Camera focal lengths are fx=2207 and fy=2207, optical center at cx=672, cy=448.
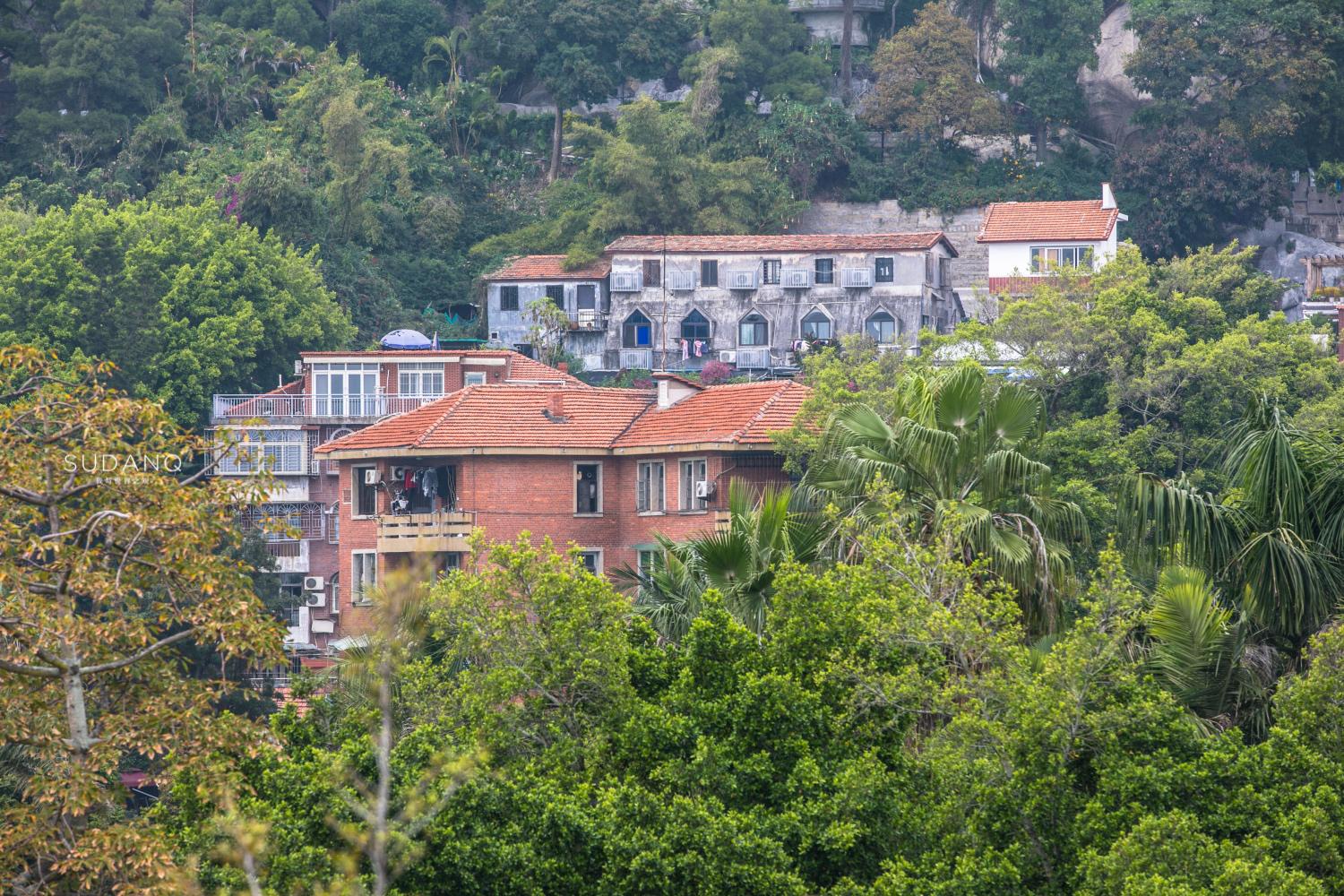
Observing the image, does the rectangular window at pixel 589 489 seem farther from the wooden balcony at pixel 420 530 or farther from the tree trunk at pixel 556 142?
the tree trunk at pixel 556 142

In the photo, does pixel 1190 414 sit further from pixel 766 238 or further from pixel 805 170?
pixel 805 170

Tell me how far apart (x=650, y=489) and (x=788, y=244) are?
29.0 m

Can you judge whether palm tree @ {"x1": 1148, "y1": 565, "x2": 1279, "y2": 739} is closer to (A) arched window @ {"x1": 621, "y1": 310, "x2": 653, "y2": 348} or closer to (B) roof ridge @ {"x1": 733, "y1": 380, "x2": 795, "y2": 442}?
(B) roof ridge @ {"x1": 733, "y1": 380, "x2": 795, "y2": 442}

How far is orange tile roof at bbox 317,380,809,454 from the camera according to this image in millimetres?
46531

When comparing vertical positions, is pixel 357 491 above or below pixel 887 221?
below

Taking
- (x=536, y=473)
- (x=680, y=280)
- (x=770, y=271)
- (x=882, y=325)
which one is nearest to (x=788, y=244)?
(x=770, y=271)

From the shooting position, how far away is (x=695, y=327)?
251ft

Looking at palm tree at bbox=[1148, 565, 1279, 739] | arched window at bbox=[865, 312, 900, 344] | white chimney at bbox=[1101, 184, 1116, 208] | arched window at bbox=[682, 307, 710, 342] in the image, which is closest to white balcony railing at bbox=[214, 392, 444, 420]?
arched window at bbox=[682, 307, 710, 342]

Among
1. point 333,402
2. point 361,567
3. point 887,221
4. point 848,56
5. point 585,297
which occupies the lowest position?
point 361,567

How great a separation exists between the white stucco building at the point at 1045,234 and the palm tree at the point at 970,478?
151ft

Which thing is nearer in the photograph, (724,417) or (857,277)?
(724,417)

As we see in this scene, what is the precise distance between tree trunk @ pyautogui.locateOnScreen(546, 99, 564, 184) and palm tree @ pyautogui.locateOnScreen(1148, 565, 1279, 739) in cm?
6818

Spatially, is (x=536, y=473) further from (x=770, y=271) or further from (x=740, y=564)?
(x=770, y=271)

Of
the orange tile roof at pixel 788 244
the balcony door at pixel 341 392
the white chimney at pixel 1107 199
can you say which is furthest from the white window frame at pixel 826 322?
the balcony door at pixel 341 392
